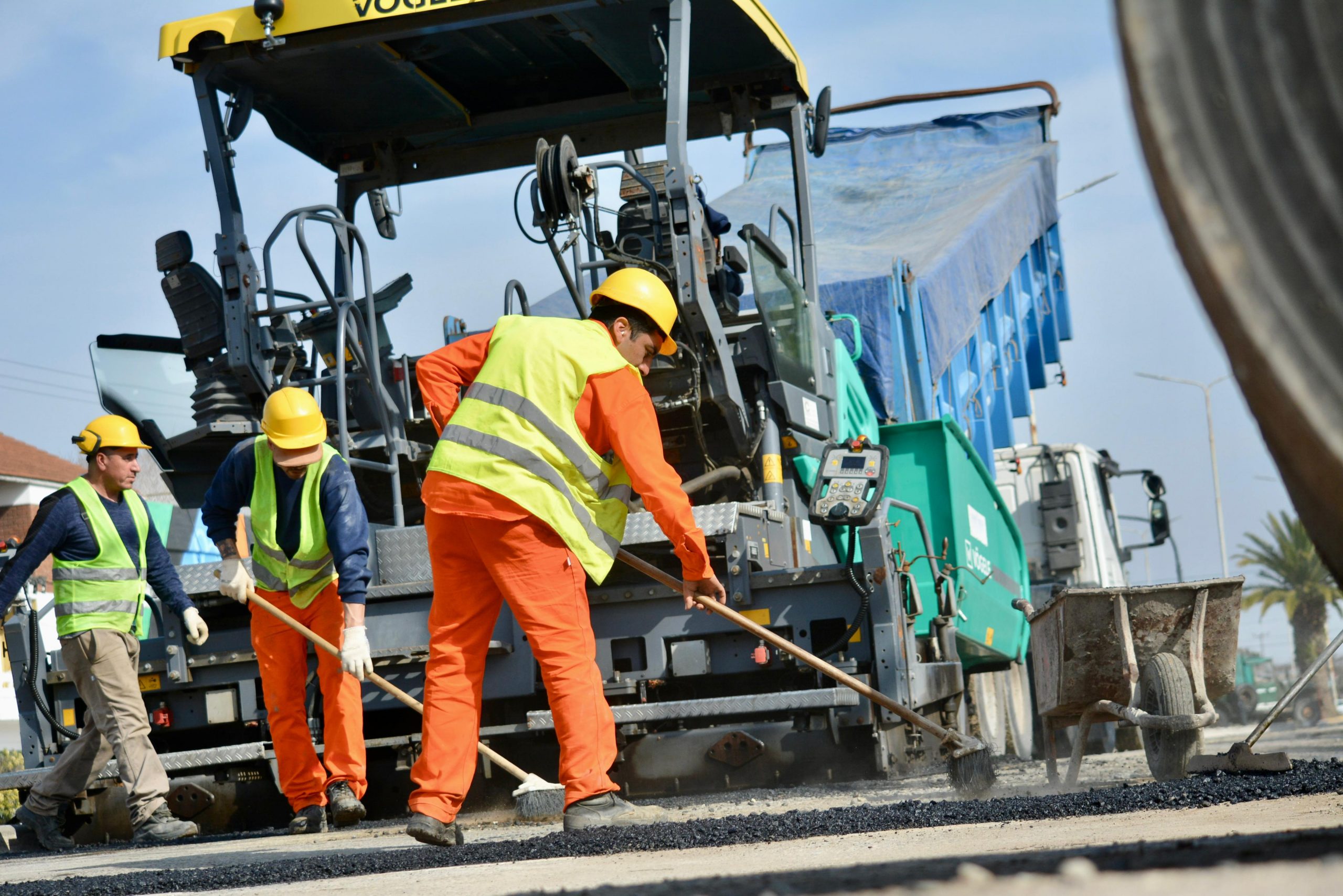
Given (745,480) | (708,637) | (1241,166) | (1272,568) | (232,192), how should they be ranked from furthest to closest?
(1272,568), (232,192), (745,480), (708,637), (1241,166)

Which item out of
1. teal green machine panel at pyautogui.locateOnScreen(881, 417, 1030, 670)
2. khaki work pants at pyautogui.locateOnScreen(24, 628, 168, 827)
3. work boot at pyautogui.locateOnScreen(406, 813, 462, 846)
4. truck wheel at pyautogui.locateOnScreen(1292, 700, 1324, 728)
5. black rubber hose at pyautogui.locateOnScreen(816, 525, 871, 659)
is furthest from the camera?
truck wheel at pyautogui.locateOnScreen(1292, 700, 1324, 728)

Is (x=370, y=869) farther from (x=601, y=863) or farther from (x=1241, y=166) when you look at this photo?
(x=1241, y=166)

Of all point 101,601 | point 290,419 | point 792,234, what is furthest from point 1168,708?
point 101,601

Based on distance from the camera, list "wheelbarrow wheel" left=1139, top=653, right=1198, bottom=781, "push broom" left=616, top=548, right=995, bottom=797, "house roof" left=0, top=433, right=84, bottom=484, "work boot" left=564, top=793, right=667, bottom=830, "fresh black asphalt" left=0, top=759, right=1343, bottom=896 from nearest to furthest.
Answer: "fresh black asphalt" left=0, top=759, right=1343, bottom=896, "work boot" left=564, top=793, right=667, bottom=830, "wheelbarrow wheel" left=1139, top=653, right=1198, bottom=781, "push broom" left=616, top=548, right=995, bottom=797, "house roof" left=0, top=433, right=84, bottom=484

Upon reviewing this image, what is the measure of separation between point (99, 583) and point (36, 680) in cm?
56

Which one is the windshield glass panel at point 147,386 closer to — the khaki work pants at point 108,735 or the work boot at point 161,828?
the khaki work pants at point 108,735

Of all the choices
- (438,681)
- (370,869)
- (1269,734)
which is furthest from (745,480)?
(1269,734)

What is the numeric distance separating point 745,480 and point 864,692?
1.37 metres

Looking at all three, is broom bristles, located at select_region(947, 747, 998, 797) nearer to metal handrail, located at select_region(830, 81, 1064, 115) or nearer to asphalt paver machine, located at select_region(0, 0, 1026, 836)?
asphalt paver machine, located at select_region(0, 0, 1026, 836)

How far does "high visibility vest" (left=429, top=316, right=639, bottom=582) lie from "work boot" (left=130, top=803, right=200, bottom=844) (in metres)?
2.14

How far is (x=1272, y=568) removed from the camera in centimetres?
3066

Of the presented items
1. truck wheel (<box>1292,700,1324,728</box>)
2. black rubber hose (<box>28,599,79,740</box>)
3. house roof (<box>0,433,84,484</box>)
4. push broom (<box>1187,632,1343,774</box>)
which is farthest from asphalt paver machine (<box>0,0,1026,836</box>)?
Answer: house roof (<box>0,433,84,484</box>)

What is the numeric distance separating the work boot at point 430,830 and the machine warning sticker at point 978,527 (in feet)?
13.7

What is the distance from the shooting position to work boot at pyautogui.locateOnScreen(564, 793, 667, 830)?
12.9 feet
